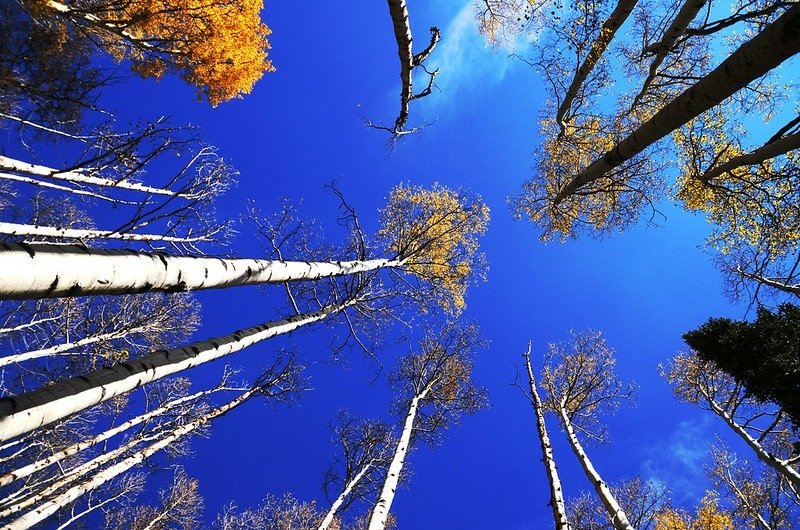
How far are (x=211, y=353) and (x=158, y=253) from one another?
2.27 metres

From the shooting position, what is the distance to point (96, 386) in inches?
136

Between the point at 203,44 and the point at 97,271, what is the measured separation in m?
11.2

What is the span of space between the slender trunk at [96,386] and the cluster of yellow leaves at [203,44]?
27.5ft

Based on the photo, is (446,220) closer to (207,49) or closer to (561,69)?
(561,69)

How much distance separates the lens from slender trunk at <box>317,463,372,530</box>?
920 cm

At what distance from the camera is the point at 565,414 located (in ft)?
31.2

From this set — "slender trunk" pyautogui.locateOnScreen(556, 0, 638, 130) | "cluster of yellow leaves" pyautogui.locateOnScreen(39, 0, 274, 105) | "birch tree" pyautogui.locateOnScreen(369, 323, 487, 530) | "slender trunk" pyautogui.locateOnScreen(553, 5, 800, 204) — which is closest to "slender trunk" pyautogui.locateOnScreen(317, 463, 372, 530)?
"birch tree" pyautogui.locateOnScreen(369, 323, 487, 530)

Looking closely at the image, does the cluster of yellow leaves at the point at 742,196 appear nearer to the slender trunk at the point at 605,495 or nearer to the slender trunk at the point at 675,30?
the slender trunk at the point at 675,30

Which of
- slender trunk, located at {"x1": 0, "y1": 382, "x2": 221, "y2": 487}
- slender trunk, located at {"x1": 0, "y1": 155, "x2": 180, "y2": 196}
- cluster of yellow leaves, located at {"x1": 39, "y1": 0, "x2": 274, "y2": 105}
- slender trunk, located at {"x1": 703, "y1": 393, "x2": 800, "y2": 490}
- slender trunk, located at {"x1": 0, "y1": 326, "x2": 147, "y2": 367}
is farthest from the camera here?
cluster of yellow leaves, located at {"x1": 39, "y1": 0, "x2": 274, "y2": 105}

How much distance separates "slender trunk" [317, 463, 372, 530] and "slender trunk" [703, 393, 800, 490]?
8.79m

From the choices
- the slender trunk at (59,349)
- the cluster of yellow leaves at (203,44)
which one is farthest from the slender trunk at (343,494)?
the cluster of yellow leaves at (203,44)

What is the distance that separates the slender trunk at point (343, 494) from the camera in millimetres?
9196

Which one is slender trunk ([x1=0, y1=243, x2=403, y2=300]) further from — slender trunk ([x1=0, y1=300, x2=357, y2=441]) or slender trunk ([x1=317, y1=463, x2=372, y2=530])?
slender trunk ([x1=317, y1=463, x2=372, y2=530])

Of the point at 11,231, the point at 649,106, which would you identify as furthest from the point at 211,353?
the point at 649,106
